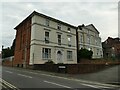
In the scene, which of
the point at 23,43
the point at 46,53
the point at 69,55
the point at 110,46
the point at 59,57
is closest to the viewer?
the point at 46,53

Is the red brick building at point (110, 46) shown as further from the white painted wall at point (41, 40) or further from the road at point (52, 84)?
the road at point (52, 84)

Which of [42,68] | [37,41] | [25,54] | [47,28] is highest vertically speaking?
[47,28]

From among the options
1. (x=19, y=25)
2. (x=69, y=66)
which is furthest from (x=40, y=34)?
(x=69, y=66)

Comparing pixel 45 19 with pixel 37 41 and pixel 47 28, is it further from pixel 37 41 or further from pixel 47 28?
pixel 37 41

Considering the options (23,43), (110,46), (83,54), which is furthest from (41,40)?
(110,46)

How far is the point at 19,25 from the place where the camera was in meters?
41.8

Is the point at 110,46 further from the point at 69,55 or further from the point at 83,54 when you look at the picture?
the point at 69,55

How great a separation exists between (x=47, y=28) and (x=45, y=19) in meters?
1.89

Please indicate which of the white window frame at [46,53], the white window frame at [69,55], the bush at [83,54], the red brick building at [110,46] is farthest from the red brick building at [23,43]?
the red brick building at [110,46]

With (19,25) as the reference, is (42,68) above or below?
below

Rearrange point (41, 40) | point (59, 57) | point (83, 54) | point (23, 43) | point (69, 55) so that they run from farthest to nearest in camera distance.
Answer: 1. point (83, 54)
2. point (69, 55)
3. point (23, 43)
4. point (59, 57)
5. point (41, 40)

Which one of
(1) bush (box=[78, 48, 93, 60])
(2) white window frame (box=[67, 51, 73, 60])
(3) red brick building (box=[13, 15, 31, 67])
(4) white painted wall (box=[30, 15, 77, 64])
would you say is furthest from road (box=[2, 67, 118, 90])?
(1) bush (box=[78, 48, 93, 60])

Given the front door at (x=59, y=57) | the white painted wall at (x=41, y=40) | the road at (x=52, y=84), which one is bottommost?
the road at (x=52, y=84)

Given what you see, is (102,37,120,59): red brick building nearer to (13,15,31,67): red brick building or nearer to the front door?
the front door
